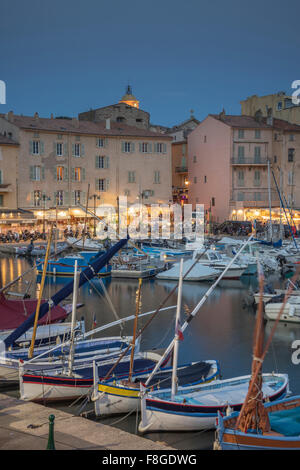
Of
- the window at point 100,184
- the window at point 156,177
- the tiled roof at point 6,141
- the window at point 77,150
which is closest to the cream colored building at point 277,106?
the window at point 156,177

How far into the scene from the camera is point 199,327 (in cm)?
2227

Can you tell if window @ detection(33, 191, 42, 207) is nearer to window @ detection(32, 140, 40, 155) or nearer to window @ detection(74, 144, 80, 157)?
window @ detection(32, 140, 40, 155)

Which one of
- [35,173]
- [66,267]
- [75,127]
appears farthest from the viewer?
[75,127]

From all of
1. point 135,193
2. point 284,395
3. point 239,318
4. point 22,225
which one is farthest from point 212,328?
point 135,193

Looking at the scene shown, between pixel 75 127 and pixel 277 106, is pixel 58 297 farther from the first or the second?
pixel 277 106

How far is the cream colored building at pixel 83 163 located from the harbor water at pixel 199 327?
1918 cm

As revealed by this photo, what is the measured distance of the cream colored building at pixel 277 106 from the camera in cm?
6794

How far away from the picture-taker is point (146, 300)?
92.1 ft

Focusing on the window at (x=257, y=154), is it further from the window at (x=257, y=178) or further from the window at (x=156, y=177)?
the window at (x=156, y=177)

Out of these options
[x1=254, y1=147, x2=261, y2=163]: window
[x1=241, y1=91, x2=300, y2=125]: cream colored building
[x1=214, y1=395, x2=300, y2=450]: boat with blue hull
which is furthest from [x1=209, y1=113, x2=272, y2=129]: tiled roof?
[x1=214, y1=395, x2=300, y2=450]: boat with blue hull

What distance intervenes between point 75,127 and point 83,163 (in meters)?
4.04

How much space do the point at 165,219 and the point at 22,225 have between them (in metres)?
16.5

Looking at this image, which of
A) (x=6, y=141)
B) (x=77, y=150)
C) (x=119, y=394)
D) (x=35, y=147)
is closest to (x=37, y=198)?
(x=35, y=147)
